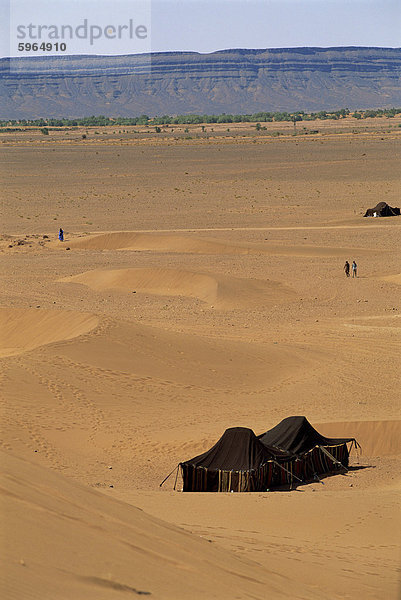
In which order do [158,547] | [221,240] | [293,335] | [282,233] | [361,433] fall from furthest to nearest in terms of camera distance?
[282,233] → [221,240] → [293,335] → [361,433] → [158,547]

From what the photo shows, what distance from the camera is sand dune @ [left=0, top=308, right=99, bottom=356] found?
901 inches

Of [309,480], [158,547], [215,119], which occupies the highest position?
[215,119]

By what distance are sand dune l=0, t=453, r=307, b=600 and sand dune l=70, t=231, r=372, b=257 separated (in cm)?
3066

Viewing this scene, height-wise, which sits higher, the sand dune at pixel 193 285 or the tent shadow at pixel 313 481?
the sand dune at pixel 193 285

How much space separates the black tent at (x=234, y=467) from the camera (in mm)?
14781

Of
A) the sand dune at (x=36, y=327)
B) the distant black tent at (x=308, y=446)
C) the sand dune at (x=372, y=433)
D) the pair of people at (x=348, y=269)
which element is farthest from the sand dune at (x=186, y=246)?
the distant black tent at (x=308, y=446)

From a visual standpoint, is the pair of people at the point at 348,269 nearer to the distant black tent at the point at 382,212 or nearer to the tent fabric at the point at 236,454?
the distant black tent at the point at 382,212

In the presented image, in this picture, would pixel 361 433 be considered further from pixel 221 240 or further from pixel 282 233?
pixel 282 233

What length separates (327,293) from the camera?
31266 millimetres

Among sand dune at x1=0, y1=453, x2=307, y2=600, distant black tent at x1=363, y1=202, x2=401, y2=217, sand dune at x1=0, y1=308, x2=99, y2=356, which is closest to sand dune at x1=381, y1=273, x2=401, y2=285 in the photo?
sand dune at x1=0, y1=308, x2=99, y2=356

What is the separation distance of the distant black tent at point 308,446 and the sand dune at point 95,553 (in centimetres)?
682

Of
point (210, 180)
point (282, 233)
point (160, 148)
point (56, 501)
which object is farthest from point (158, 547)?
point (160, 148)

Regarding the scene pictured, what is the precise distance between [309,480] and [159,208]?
43091 millimetres

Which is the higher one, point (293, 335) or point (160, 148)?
point (160, 148)
